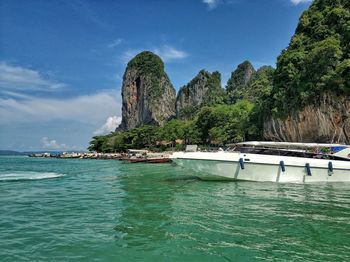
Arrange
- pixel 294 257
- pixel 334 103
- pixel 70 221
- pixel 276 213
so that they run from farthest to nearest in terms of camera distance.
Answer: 1. pixel 334 103
2. pixel 276 213
3. pixel 70 221
4. pixel 294 257

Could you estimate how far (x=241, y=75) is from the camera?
150m

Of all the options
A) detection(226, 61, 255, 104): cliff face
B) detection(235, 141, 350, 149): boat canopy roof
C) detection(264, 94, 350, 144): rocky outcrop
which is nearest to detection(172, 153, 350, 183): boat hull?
detection(235, 141, 350, 149): boat canopy roof

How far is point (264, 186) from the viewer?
725 inches

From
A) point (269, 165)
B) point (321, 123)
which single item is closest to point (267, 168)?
point (269, 165)

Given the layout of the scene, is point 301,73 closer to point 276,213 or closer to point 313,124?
point 313,124

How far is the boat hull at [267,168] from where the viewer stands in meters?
19.9

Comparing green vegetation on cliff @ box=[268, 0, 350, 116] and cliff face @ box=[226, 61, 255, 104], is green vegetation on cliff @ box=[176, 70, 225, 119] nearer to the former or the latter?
cliff face @ box=[226, 61, 255, 104]

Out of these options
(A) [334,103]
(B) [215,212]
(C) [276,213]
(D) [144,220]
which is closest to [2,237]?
(D) [144,220]

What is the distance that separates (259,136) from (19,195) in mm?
45028

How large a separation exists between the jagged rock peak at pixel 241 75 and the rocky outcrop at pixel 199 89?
21.6 ft

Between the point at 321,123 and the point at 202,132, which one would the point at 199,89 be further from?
the point at 321,123

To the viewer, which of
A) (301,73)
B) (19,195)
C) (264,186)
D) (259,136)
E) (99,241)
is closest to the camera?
(99,241)

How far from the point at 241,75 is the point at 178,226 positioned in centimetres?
14554

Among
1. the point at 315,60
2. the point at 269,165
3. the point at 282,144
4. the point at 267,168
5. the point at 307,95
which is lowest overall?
the point at 267,168
